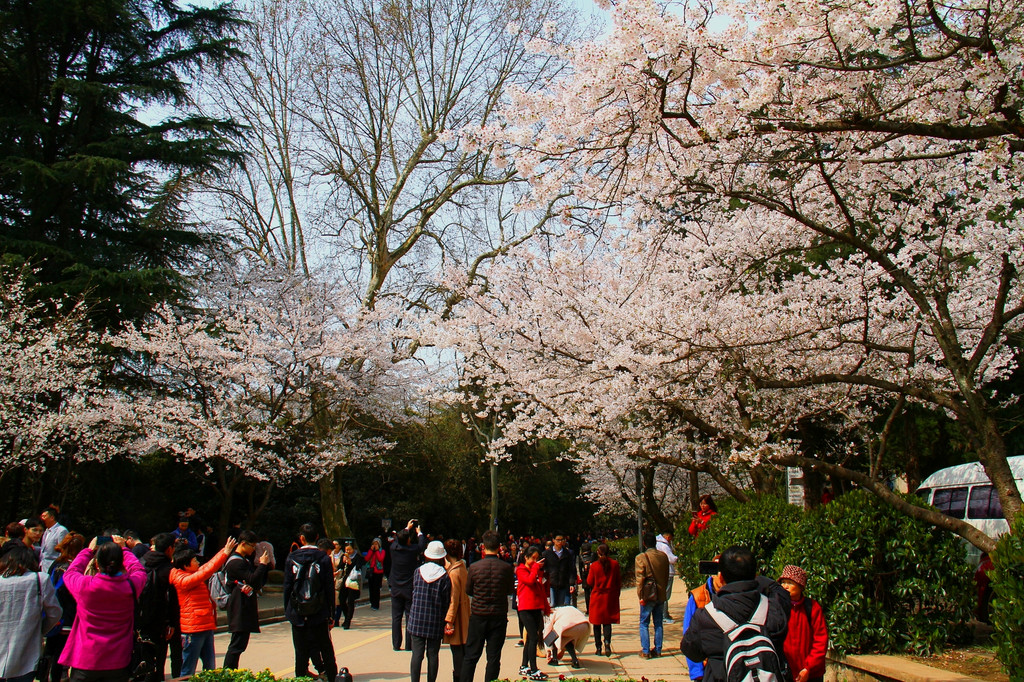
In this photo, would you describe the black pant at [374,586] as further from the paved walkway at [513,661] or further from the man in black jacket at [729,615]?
the man in black jacket at [729,615]

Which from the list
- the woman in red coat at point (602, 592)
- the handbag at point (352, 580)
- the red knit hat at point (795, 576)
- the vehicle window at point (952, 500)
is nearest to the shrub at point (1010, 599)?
the red knit hat at point (795, 576)

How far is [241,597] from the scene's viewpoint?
7652mm

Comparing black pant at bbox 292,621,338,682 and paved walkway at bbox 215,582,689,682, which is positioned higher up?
black pant at bbox 292,621,338,682

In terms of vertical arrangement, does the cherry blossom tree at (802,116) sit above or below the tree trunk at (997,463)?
above

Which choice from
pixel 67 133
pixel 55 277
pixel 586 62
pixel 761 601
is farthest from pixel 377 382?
pixel 761 601

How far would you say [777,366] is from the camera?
10.5m

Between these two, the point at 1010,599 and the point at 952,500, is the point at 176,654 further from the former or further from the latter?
the point at 952,500

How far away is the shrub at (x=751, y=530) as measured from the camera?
9.52 metres

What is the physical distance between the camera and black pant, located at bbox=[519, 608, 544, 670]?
28.2 ft

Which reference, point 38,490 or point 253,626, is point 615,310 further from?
point 38,490

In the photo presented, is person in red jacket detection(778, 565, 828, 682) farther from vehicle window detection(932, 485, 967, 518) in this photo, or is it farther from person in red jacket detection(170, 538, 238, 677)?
vehicle window detection(932, 485, 967, 518)

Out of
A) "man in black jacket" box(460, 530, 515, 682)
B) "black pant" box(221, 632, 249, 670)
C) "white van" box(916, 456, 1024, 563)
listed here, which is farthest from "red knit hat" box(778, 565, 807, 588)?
"white van" box(916, 456, 1024, 563)

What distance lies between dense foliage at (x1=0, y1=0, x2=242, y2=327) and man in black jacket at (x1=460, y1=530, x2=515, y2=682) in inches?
483

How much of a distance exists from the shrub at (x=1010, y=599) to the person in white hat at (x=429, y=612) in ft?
14.9
